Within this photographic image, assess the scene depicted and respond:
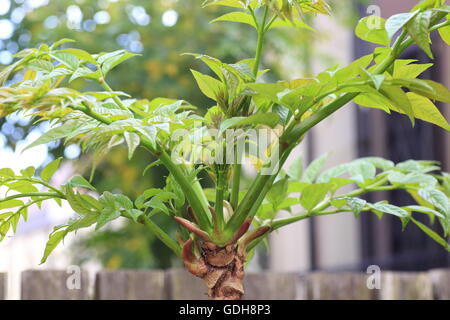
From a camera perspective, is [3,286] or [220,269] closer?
[220,269]

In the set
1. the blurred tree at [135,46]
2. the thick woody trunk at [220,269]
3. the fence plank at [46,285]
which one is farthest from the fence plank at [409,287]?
the blurred tree at [135,46]

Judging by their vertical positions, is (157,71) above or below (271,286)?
above

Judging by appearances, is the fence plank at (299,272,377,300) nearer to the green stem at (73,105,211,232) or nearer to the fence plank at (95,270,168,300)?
the fence plank at (95,270,168,300)

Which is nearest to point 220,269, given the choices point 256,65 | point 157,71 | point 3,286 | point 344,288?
point 256,65

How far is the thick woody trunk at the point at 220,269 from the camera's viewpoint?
2.26 feet

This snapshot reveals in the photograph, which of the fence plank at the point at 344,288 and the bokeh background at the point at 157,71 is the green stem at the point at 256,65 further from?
the bokeh background at the point at 157,71

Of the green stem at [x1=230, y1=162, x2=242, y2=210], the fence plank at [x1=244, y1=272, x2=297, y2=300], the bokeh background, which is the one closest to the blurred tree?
the bokeh background

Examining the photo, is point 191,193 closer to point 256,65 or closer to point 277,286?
point 256,65

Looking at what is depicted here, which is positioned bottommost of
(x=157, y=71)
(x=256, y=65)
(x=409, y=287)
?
(x=409, y=287)

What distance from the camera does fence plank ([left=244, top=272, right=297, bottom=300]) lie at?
4.53 feet

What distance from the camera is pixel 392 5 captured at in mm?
3438

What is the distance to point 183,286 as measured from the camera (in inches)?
53.6

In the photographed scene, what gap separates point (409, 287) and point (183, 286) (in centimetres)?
51

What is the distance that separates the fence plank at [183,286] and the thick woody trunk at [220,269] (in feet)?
2.18
